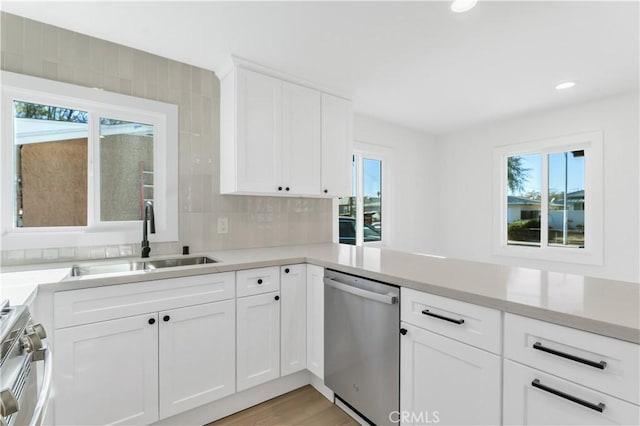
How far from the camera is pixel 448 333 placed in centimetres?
121

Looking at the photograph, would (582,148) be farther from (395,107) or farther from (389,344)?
(389,344)

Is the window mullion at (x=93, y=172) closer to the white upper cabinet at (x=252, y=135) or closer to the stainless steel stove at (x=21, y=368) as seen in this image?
the white upper cabinet at (x=252, y=135)

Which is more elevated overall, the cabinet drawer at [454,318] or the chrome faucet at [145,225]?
the chrome faucet at [145,225]

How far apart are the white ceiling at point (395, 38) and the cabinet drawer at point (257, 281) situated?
1.47 m

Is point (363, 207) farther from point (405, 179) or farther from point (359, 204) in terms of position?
point (405, 179)

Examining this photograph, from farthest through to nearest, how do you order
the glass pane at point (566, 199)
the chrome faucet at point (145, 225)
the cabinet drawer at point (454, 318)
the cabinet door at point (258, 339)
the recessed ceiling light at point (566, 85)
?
1. the glass pane at point (566, 199)
2. the recessed ceiling light at point (566, 85)
3. the chrome faucet at point (145, 225)
4. the cabinet door at point (258, 339)
5. the cabinet drawer at point (454, 318)

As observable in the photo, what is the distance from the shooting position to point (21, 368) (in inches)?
30.2

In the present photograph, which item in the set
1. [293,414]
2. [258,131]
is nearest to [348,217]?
[258,131]

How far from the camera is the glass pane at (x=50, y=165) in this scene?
1.72 meters

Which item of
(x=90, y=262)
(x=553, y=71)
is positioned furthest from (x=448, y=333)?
(x=553, y=71)

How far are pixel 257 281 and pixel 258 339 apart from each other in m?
0.36

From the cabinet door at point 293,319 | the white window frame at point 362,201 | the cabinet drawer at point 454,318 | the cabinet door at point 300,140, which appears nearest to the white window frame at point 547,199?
the white window frame at point 362,201

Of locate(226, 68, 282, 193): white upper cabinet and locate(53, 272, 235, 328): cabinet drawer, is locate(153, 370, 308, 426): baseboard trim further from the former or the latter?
locate(226, 68, 282, 193): white upper cabinet
